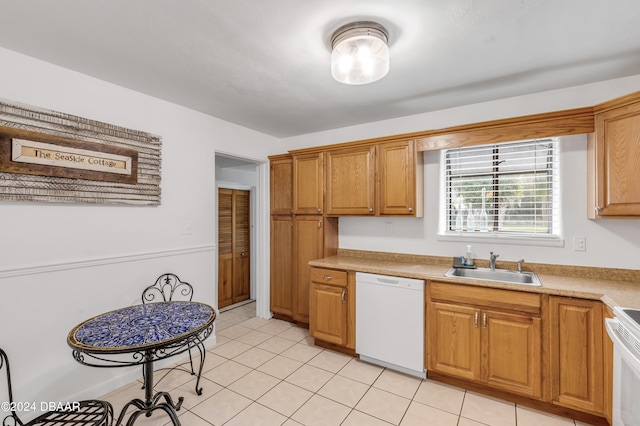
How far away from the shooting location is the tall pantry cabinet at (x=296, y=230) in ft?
11.3

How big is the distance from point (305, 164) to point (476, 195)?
1867mm

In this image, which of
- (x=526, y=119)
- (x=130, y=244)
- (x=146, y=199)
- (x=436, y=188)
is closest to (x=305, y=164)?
(x=436, y=188)

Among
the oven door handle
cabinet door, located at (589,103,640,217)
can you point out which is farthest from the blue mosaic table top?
cabinet door, located at (589,103,640,217)

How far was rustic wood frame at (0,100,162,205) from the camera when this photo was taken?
73.8 inches

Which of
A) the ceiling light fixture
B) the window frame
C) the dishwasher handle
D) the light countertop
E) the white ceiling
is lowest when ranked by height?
the dishwasher handle

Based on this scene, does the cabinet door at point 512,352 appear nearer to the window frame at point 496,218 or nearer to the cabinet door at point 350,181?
the window frame at point 496,218

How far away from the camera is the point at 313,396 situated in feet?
7.45

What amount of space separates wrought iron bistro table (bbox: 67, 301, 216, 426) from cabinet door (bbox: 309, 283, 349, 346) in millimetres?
1237

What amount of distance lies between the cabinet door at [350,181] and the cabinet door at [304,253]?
302 millimetres

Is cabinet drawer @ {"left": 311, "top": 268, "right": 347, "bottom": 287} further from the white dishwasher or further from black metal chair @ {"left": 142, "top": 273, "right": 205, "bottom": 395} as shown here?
black metal chair @ {"left": 142, "top": 273, "right": 205, "bottom": 395}

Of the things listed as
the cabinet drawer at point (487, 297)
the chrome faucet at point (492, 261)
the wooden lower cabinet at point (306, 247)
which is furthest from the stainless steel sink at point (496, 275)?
the wooden lower cabinet at point (306, 247)

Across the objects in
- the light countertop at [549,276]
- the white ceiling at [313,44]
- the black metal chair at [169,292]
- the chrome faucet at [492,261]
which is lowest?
the black metal chair at [169,292]

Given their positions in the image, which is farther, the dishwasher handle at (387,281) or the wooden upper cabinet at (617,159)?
the dishwasher handle at (387,281)

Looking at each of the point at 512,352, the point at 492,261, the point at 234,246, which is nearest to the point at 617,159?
the point at 492,261
